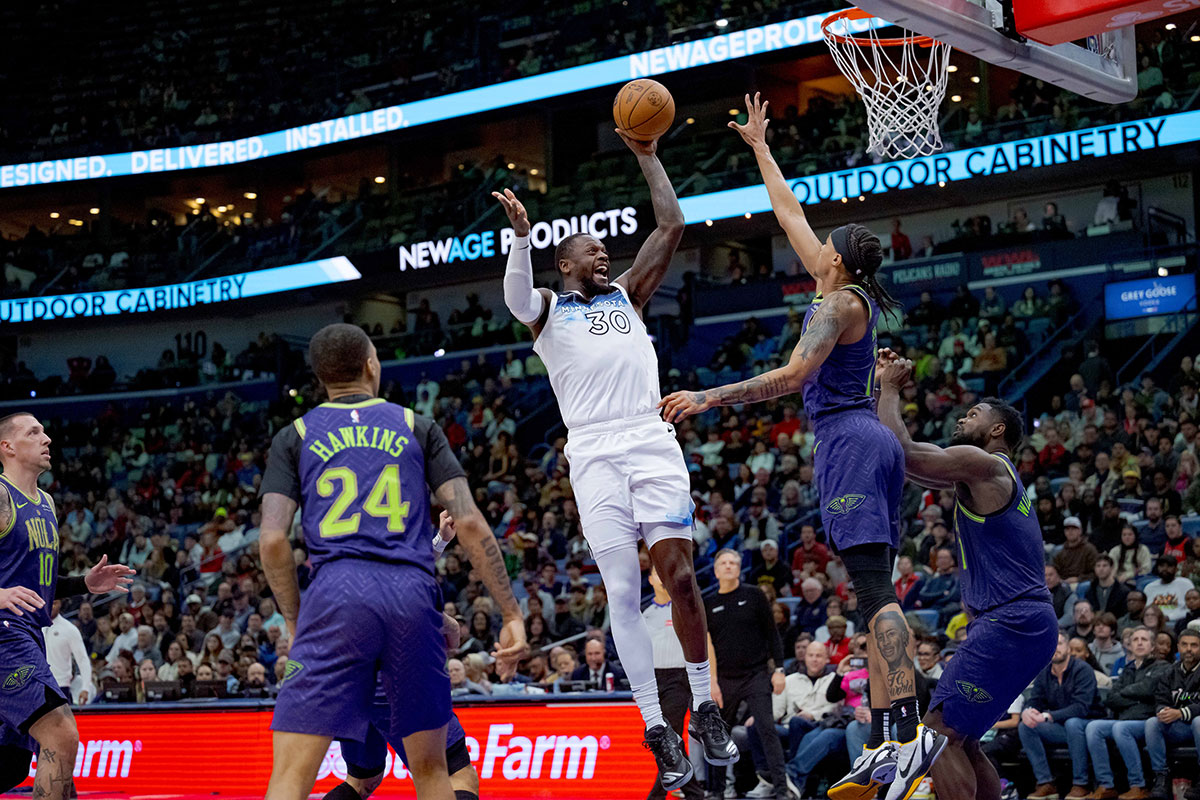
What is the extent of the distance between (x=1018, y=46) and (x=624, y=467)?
12.2 ft

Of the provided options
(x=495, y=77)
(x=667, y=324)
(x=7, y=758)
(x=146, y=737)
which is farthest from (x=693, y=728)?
(x=495, y=77)

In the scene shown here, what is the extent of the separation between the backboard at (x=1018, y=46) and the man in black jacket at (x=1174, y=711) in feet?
15.6

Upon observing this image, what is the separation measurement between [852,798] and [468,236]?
21499 mm

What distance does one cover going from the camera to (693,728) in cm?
650

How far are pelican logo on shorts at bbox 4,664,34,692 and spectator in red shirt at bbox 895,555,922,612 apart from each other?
9.23 metres

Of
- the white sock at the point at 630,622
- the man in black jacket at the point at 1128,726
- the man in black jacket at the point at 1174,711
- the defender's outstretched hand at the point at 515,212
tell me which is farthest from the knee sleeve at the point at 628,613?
the man in black jacket at the point at 1174,711

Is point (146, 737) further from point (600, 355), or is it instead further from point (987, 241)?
point (987, 241)

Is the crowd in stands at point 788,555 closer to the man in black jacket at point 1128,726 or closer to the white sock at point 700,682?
the man in black jacket at point 1128,726

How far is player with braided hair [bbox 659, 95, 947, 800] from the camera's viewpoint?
19.8ft

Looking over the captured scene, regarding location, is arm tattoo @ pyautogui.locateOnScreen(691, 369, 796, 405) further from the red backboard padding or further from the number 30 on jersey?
the red backboard padding

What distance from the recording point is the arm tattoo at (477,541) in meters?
5.07

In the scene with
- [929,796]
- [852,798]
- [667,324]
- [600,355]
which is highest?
[667,324]

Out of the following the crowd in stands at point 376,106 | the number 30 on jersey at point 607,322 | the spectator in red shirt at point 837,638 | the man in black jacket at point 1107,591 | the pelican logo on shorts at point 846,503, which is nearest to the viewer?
the pelican logo on shorts at point 846,503

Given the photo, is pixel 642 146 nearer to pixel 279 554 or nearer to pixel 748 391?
pixel 748 391
